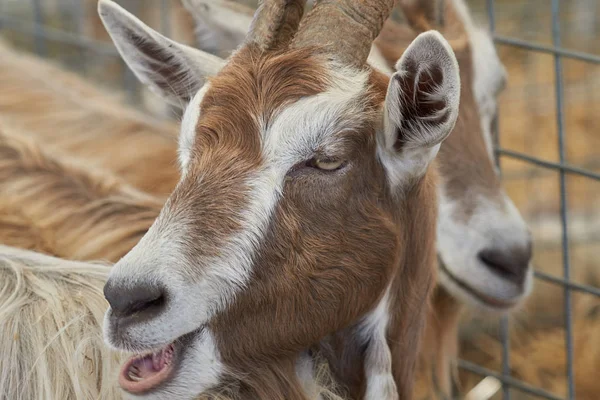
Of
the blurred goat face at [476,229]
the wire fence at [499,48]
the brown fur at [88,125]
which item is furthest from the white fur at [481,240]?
the brown fur at [88,125]

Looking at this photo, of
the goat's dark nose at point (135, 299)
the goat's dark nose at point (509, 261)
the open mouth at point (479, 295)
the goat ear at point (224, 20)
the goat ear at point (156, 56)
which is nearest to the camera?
the goat's dark nose at point (135, 299)

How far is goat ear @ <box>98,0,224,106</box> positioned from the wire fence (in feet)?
5.54

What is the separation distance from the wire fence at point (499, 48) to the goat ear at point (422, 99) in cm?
150

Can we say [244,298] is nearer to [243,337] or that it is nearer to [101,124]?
[243,337]

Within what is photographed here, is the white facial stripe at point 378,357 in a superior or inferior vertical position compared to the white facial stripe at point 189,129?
inferior

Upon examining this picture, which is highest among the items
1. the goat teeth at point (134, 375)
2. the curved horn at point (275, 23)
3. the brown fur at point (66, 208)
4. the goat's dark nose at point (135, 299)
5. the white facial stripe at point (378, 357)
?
the curved horn at point (275, 23)

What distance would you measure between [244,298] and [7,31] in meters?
7.11

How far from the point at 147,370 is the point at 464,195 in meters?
1.71

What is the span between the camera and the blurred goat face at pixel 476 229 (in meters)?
3.45

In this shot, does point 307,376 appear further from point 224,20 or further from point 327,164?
point 224,20

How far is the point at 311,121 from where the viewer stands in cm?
233

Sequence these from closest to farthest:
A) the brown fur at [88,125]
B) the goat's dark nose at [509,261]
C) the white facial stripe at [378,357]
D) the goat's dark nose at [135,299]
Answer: the goat's dark nose at [135,299], the white facial stripe at [378,357], the goat's dark nose at [509,261], the brown fur at [88,125]

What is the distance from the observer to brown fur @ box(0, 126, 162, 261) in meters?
3.17

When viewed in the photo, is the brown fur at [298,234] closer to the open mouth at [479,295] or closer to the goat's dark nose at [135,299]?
the goat's dark nose at [135,299]
